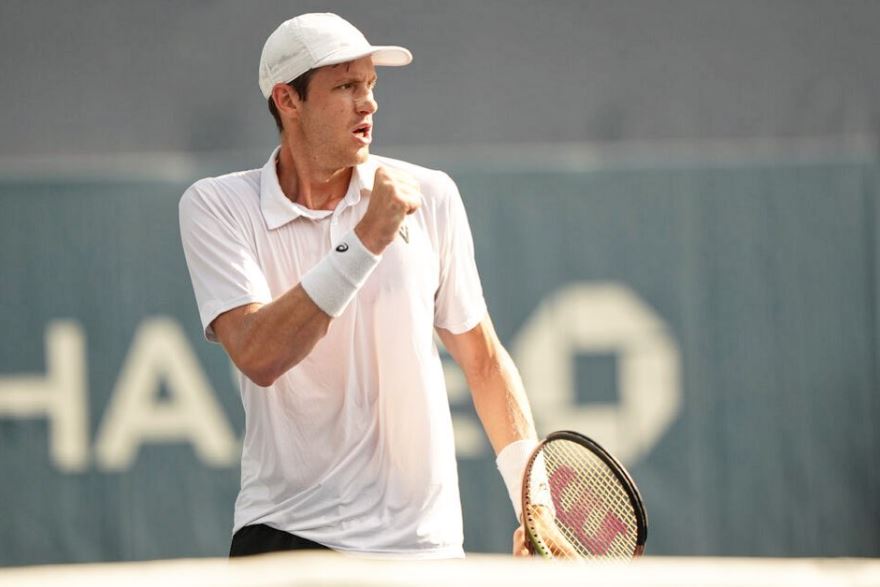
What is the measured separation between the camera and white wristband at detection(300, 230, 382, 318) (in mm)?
3055

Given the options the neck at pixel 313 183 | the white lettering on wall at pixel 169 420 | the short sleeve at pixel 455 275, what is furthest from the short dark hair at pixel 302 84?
the white lettering on wall at pixel 169 420

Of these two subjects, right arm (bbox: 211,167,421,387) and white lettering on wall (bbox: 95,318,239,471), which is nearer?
right arm (bbox: 211,167,421,387)

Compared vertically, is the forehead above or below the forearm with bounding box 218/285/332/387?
above

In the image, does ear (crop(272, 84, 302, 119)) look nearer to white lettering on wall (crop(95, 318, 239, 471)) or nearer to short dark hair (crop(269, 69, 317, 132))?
short dark hair (crop(269, 69, 317, 132))

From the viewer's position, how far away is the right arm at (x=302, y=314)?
307cm

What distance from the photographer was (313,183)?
3.39 m

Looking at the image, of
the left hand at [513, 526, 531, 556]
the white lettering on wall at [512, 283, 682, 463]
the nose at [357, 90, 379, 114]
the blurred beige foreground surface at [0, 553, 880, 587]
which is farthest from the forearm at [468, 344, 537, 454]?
the white lettering on wall at [512, 283, 682, 463]

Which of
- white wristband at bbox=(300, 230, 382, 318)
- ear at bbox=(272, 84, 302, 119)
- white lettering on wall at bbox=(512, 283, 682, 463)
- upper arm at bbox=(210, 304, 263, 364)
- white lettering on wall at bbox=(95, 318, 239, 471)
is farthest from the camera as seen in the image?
white lettering on wall at bbox=(512, 283, 682, 463)

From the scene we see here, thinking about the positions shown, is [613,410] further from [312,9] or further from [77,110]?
[77,110]

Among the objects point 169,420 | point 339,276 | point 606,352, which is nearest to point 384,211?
point 339,276

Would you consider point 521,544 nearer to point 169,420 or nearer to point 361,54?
point 361,54

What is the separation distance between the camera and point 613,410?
770 centimetres

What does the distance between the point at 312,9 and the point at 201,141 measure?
2.94ft

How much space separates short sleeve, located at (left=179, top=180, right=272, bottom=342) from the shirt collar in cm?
7
